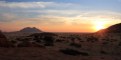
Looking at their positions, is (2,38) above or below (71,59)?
above

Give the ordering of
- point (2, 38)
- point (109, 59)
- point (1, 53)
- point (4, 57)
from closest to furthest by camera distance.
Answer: point (4, 57) → point (1, 53) → point (109, 59) → point (2, 38)

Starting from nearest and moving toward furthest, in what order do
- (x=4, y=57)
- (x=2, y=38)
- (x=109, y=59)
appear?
(x=4, y=57) < (x=109, y=59) < (x=2, y=38)

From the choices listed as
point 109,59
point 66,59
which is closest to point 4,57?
point 66,59

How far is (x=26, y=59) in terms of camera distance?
19703mm

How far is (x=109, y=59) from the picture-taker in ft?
78.7

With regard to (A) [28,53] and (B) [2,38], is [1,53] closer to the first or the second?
(A) [28,53]

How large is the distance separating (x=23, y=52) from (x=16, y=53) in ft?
2.28

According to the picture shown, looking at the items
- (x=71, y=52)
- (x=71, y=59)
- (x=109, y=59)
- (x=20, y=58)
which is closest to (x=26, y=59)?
(x=20, y=58)

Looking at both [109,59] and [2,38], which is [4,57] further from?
[109,59]

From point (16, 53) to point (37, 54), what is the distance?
1733mm

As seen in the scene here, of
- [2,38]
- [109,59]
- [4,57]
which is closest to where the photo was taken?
[4,57]

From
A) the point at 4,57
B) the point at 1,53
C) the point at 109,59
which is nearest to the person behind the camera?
the point at 4,57

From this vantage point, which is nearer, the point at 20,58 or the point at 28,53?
the point at 20,58

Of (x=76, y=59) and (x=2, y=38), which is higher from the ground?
(x=2, y=38)
